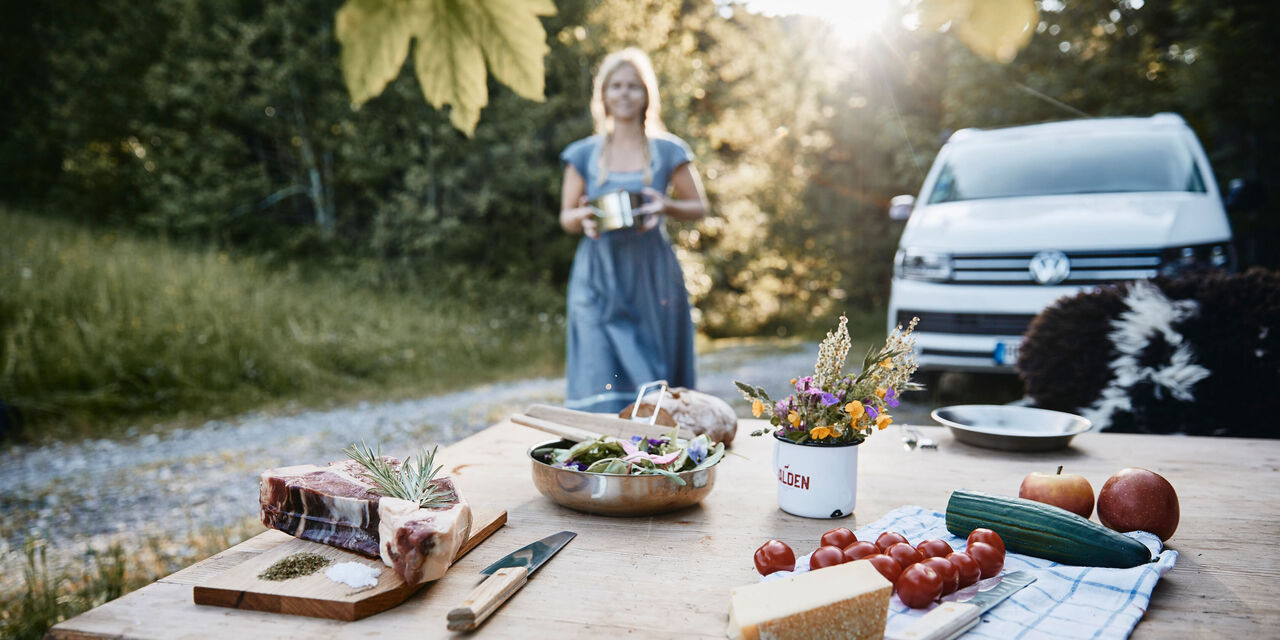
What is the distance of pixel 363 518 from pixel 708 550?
1.83ft

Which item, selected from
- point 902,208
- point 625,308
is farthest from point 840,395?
point 902,208

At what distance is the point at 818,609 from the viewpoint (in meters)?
0.91

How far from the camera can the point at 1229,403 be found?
2.57 meters

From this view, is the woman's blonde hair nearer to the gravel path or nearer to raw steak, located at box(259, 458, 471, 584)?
the gravel path

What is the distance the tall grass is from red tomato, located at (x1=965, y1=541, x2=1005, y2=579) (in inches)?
234

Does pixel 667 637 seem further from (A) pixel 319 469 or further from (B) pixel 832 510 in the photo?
(A) pixel 319 469

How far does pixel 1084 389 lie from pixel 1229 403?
0.43 meters

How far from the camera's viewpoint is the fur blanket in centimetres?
255

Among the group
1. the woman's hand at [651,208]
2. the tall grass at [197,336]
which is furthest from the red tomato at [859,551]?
the tall grass at [197,336]

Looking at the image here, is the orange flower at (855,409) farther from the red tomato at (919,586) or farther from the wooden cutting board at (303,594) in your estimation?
the wooden cutting board at (303,594)

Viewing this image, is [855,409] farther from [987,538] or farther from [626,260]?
[626,260]

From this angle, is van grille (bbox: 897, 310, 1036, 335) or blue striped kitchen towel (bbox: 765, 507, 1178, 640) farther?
van grille (bbox: 897, 310, 1036, 335)

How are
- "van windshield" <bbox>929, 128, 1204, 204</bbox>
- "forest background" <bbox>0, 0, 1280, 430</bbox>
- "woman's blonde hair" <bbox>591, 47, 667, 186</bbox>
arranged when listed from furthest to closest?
"forest background" <bbox>0, 0, 1280, 430</bbox> → "van windshield" <bbox>929, 128, 1204, 204</bbox> → "woman's blonde hair" <bbox>591, 47, 667, 186</bbox>

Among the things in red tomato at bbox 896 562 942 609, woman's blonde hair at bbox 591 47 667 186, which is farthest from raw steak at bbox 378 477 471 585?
woman's blonde hair at bbox 591 47 667 186
